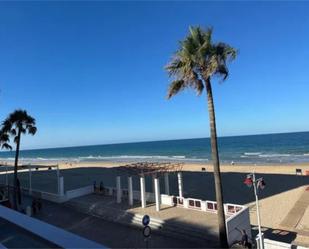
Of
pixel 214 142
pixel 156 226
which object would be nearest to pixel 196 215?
pixel 156 226

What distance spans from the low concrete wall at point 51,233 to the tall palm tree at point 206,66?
31.5ft

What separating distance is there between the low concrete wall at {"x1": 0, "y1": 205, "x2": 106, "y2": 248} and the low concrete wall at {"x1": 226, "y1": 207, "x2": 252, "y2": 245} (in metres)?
10.8

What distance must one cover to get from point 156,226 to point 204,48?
8.76 meters

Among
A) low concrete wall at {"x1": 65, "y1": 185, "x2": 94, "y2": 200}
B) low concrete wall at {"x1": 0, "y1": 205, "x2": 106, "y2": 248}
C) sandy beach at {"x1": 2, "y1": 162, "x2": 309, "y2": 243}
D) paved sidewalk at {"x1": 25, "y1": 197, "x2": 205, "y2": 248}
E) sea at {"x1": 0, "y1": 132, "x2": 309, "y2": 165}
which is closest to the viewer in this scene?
low concrete wall at {"x1": 0, "y1": 205, "x2": 106, "y2": 248}

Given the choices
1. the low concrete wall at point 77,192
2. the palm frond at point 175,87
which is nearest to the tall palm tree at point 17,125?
the low concrete wall at point 77,192

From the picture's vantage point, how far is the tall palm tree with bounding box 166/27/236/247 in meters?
12.4

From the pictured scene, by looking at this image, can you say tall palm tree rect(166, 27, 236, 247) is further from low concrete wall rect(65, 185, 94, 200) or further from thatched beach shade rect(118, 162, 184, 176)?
low concrete wall rect(65, 185, 94, 200)

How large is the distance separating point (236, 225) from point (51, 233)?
39.4 ft

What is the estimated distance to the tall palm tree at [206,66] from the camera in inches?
487

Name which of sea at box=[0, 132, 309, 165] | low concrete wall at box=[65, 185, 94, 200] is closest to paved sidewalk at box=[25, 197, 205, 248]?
low concrete wall at box=[65, 185, 94, 200]

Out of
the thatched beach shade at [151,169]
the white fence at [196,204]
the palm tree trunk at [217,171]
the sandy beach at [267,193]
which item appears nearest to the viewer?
the palm tree trunk at [217,171]

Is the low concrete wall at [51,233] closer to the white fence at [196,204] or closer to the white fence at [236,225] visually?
the white fence at [236,225]

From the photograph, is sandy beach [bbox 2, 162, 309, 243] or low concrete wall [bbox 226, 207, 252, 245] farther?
sandy beach [bbox 2, 162, 309, 243]

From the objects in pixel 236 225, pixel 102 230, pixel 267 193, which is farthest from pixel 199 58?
pixel 267 193
